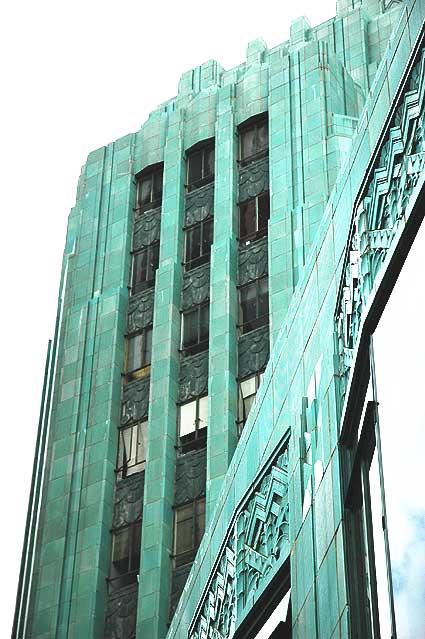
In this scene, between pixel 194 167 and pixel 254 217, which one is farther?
pixel 194 167

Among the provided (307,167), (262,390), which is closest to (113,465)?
(307,167)

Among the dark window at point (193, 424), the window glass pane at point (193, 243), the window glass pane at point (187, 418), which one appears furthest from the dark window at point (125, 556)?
the window glass pane at point (193, 243)

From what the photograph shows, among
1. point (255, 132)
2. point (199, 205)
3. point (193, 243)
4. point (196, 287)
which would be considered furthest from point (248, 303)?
point (255, 132)

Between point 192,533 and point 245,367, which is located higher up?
point 245,367

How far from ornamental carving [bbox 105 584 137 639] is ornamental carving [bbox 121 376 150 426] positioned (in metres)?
7.09

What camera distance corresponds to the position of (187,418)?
4712cm

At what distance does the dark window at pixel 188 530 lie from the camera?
43406mm

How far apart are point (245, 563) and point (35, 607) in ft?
74.5

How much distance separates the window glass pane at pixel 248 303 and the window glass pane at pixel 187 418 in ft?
12.3

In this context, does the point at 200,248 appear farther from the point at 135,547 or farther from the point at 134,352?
the point at 135,547

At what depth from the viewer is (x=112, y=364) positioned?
5100 centimetres

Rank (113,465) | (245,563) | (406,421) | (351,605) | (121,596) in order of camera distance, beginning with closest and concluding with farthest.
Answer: (406,421), (351,605), (245,563), (121,596), (113,465)

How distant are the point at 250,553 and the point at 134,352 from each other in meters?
27.4

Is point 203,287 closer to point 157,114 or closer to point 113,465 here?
point 113,465
